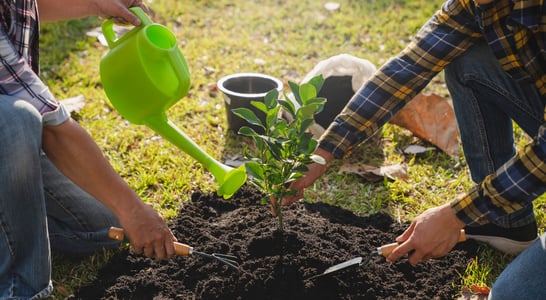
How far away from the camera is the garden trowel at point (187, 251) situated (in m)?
2.17

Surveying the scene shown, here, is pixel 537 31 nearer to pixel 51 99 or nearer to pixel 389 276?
pixel 389 276

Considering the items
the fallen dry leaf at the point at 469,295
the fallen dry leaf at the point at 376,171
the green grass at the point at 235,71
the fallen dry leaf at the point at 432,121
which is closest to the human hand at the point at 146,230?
the green grass at the point at 235,71

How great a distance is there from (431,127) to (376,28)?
163 centimetres

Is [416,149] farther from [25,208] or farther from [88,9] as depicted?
[25,208]

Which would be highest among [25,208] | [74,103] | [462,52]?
[462,52]

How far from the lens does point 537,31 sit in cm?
207

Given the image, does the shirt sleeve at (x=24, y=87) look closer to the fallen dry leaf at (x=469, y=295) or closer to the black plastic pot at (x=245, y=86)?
the black plastic pot at (x=245, y=86)

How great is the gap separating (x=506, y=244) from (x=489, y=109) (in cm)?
57

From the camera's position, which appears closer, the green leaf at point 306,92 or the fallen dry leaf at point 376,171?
the green leaf at point 306,92

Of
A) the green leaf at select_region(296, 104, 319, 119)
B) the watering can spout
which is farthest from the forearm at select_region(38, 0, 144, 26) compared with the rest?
the green leaf at select_region(296, 104, 319, 119)

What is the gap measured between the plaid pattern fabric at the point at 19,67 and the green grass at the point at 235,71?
29.1 inches

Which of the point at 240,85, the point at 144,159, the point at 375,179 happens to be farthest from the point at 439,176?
the point at 144,159

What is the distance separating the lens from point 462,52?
2.47 meters

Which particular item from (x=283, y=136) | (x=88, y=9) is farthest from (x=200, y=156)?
(x=88, y=9)
